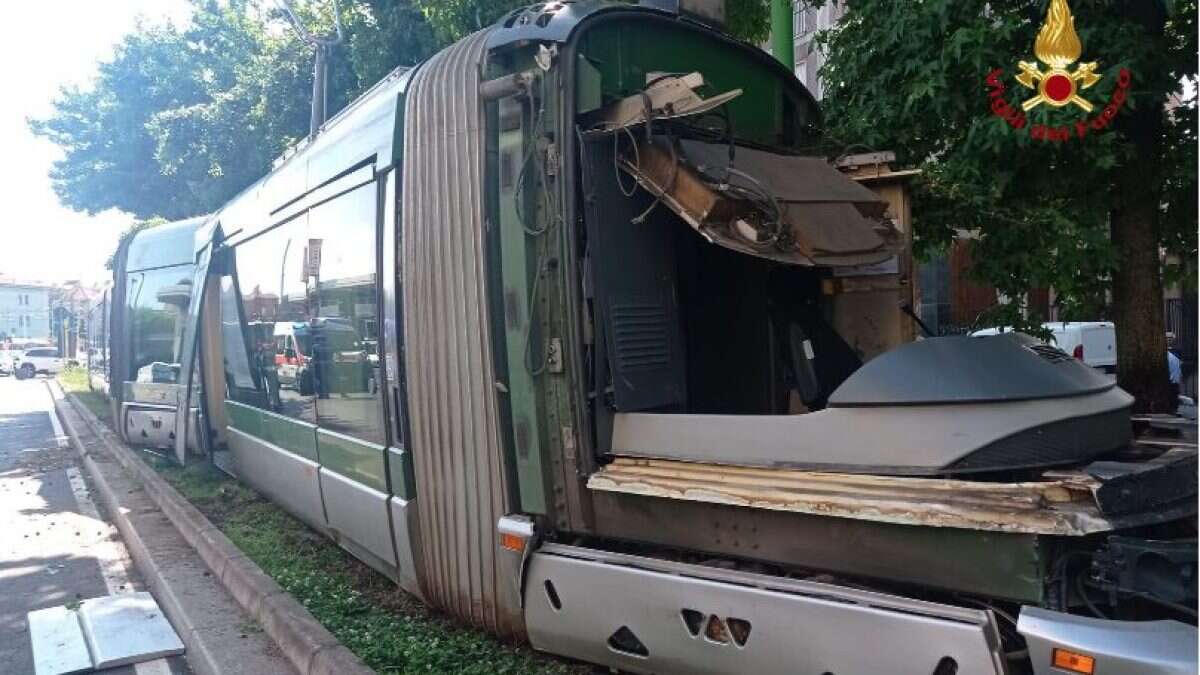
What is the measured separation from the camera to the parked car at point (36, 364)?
153 ft

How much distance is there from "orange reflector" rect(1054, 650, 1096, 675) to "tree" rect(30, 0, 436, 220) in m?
11.6

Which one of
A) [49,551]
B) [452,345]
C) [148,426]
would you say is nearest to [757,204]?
[452,345]

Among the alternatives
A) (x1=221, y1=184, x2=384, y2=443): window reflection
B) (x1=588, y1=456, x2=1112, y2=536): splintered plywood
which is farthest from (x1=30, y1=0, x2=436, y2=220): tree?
(x1=588, y1=456, x2=1112, y2=536): splintered plywood

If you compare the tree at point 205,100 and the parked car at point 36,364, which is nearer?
the tree at point 205,100

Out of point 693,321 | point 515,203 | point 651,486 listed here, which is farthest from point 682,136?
point 651,486

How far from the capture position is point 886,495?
3016 millimetres

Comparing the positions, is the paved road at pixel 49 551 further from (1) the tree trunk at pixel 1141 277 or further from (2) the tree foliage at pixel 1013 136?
(1) the tree trunk at pixel 1141 277

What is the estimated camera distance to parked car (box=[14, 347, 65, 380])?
153ft

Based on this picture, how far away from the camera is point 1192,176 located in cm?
562

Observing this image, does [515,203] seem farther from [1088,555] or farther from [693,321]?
[1088,555]

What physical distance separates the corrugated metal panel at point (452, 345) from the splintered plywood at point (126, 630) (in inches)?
67.2

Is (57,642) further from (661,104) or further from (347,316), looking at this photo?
(661,104)

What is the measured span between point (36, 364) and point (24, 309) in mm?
53292

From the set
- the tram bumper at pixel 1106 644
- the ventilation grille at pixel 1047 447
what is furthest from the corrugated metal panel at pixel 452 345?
the tram bumper at pixel 1106 644
